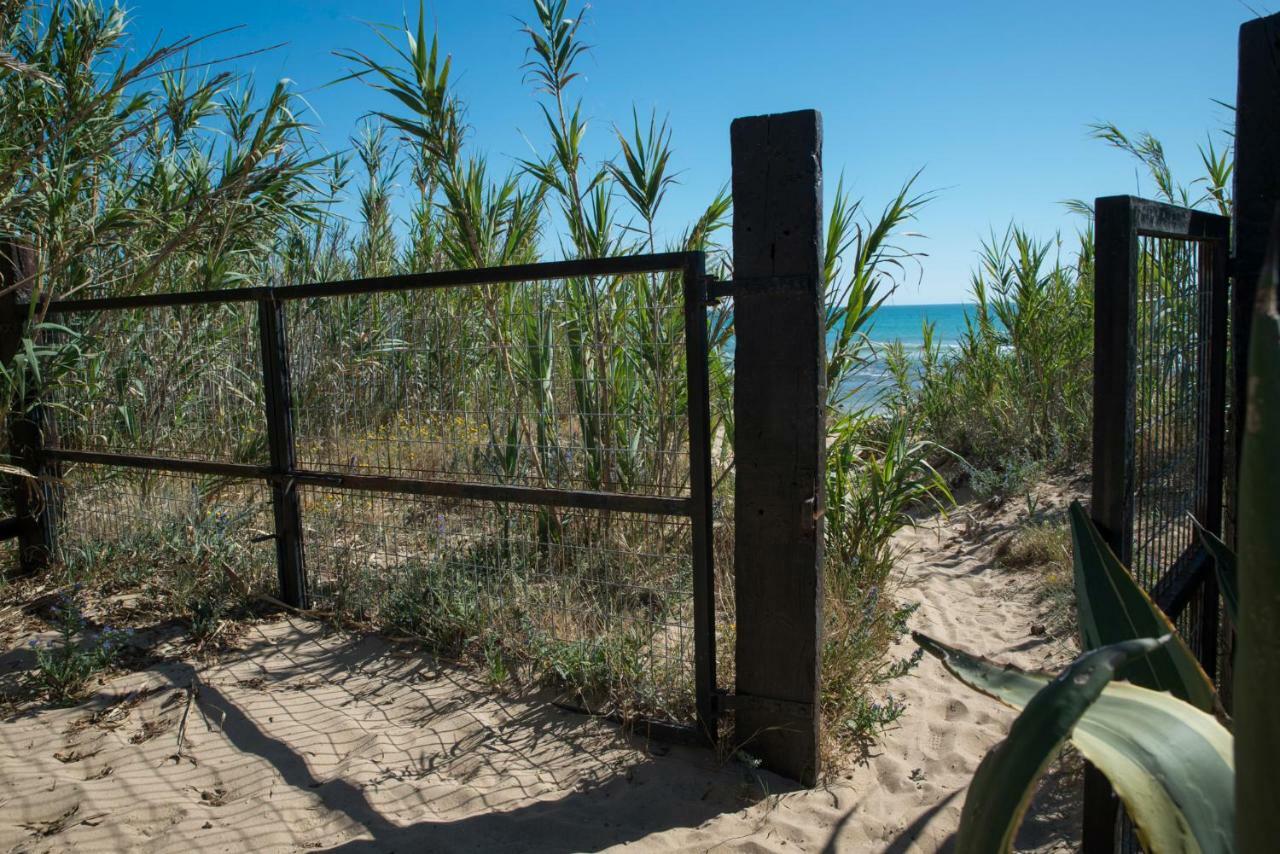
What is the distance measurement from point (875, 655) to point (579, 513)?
4.74 ft

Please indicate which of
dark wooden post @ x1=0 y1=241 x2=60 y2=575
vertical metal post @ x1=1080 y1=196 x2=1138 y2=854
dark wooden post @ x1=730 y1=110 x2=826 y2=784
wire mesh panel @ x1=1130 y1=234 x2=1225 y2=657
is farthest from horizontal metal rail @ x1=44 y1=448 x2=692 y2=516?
vertical metal post @ x1=1080 y1=196 x2=1138 y2=854

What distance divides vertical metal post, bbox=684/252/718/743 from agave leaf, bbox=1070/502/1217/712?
153 centimetres

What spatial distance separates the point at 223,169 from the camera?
5332 millimetres

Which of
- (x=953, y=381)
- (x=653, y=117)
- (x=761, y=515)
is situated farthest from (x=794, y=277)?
(x=953, y=381)

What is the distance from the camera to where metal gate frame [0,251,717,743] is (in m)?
2.91

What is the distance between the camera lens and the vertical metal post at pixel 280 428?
4195 millimetres

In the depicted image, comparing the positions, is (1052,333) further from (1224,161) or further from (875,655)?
(875,655)

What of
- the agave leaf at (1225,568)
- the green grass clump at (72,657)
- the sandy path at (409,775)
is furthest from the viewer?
the green grass clump at (72,657)

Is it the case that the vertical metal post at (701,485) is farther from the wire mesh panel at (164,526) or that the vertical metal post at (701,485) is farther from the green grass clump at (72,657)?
the green grass clump at (72,657)

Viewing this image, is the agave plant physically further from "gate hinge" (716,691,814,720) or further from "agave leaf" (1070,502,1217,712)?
"gate hinge" (716,691,814,720)

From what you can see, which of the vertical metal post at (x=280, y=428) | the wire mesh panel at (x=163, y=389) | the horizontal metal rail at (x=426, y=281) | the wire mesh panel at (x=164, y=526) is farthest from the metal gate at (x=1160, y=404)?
the wire mesh panel at (x=163, y=389)

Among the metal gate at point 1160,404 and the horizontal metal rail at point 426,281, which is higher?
the horizontal metal rail at point 426,281

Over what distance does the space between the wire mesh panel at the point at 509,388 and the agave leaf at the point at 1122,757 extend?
8.98ft

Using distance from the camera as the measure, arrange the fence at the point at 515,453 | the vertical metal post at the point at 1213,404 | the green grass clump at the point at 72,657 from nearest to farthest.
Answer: the vertical metal post at the point at 1213,404, the fence at the point at 515,453, the green grass clump at the point at 72,657
